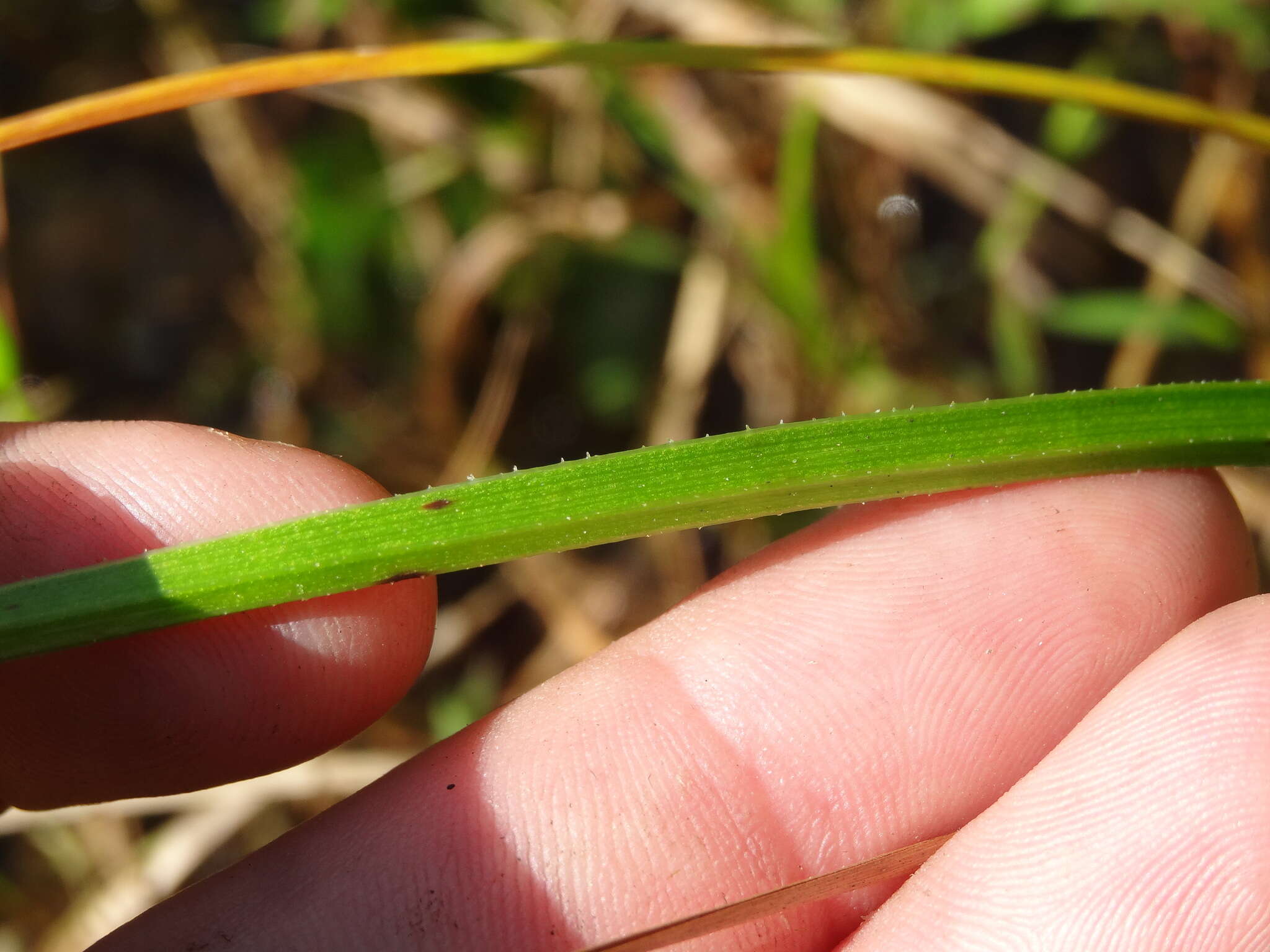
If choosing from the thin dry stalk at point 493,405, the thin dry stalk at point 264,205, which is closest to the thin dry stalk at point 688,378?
the thin dry stalk at point 493,405

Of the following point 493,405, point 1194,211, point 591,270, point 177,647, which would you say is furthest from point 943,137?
point 177,647

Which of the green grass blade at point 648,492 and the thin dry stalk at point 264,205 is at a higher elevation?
the thin dry stalk at point 264,205

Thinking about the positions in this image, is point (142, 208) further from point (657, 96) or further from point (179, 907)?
point (179, 907)

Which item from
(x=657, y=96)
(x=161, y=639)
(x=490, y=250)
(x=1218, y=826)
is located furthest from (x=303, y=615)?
(x=657, y=96)

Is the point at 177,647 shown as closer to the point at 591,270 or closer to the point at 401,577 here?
the point at 401,577

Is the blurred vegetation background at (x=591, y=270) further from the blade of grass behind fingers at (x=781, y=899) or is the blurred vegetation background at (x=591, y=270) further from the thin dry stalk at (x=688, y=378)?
the blade of grass behind fingers at (x=781, y=899)

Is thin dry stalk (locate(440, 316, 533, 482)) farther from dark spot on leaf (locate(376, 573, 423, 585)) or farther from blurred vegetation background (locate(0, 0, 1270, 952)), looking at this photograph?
dark spot on leaf (locate(376, 573, 423, 585))

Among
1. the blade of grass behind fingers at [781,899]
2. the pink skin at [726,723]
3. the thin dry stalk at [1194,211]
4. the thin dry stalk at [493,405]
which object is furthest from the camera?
the thin dry stalk at [493,405]
